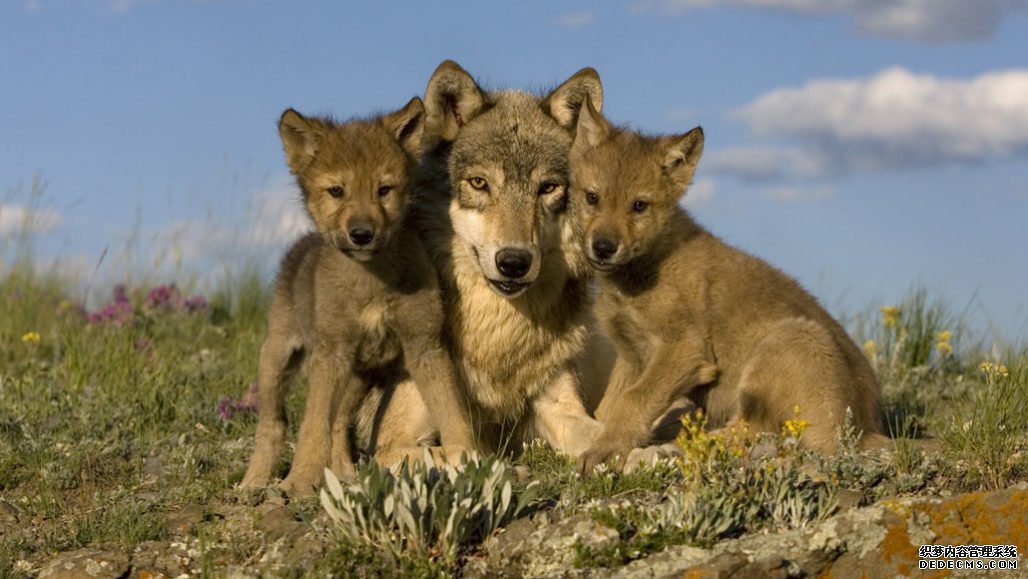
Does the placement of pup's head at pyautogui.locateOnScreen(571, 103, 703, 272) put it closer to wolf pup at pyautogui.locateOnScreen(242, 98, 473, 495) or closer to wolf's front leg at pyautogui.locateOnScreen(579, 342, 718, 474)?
wolf's front leg at pyautogui.locateOnScreen(579, 342, 718, 474)

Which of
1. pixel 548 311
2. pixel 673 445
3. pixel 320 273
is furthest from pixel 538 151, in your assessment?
pixel 673 445

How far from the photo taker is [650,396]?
5.02 meters

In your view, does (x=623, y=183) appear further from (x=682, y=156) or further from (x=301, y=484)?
(x=301, y=484)

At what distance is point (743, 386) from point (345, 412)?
1854 millimetres

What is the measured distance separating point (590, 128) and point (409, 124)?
84 cm

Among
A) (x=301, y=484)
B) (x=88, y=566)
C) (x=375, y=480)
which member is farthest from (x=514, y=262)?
(x=88, y=566)

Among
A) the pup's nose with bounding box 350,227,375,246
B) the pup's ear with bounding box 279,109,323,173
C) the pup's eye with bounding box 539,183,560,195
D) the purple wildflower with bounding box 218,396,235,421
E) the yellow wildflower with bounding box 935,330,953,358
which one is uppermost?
the pup's ear with bounding box 279,109,323,173

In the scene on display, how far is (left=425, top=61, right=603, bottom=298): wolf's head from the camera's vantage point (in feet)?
16.8

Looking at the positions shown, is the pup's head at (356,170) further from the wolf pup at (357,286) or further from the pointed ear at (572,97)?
the pointed ear at (572,97)

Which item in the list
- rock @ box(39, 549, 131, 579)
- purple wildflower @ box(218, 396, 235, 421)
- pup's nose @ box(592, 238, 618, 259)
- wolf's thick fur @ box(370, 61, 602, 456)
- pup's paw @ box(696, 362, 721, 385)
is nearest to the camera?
rock @ box(39, 549, 131, 579)

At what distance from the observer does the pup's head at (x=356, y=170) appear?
4.78m

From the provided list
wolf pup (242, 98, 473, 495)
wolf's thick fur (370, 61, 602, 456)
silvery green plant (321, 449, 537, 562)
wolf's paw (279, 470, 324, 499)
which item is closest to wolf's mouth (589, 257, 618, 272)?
wolf's thick fur (370, 61, 602, 456)

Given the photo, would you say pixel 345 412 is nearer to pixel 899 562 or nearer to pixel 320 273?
pixel 320 273

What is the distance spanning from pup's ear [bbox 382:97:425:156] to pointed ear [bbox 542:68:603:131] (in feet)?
2.24
